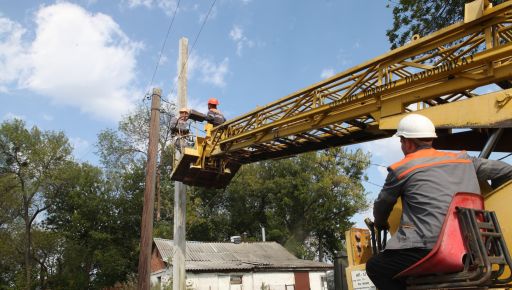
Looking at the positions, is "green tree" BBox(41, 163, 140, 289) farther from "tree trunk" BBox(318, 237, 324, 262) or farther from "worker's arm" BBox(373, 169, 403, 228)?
"worker's arm" BBox(373, 169, 403, 228)

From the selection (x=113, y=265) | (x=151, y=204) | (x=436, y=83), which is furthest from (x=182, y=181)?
(x=113, y=265)

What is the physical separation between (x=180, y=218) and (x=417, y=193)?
9.13 metres

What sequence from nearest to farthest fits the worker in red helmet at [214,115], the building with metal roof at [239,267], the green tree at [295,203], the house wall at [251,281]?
1. the worker in red helmet at [214,115]
2. the house wall at [251,281]
3. the building with metal roof at [239,267]
4. the green tree at [295,203]

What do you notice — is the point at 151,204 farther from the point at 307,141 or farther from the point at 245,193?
the point at 245,193

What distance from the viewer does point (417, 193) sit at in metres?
2.91

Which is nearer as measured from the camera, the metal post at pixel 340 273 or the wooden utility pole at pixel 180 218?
the metal post at pixel 340 273

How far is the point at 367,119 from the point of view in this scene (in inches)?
283

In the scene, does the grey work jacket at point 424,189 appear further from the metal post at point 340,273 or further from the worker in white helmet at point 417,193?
the metal post at point 340,273

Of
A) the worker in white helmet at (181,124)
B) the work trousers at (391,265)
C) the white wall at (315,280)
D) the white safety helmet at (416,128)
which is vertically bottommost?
the white wall at (315,280)

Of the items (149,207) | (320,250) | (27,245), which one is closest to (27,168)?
(27,245)

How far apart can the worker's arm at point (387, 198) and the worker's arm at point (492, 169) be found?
0.69 metres

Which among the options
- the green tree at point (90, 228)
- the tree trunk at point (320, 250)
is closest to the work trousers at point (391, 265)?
the green tree at point (90, 228)

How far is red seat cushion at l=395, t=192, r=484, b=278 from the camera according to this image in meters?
2.72

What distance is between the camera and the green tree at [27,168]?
132 feet
